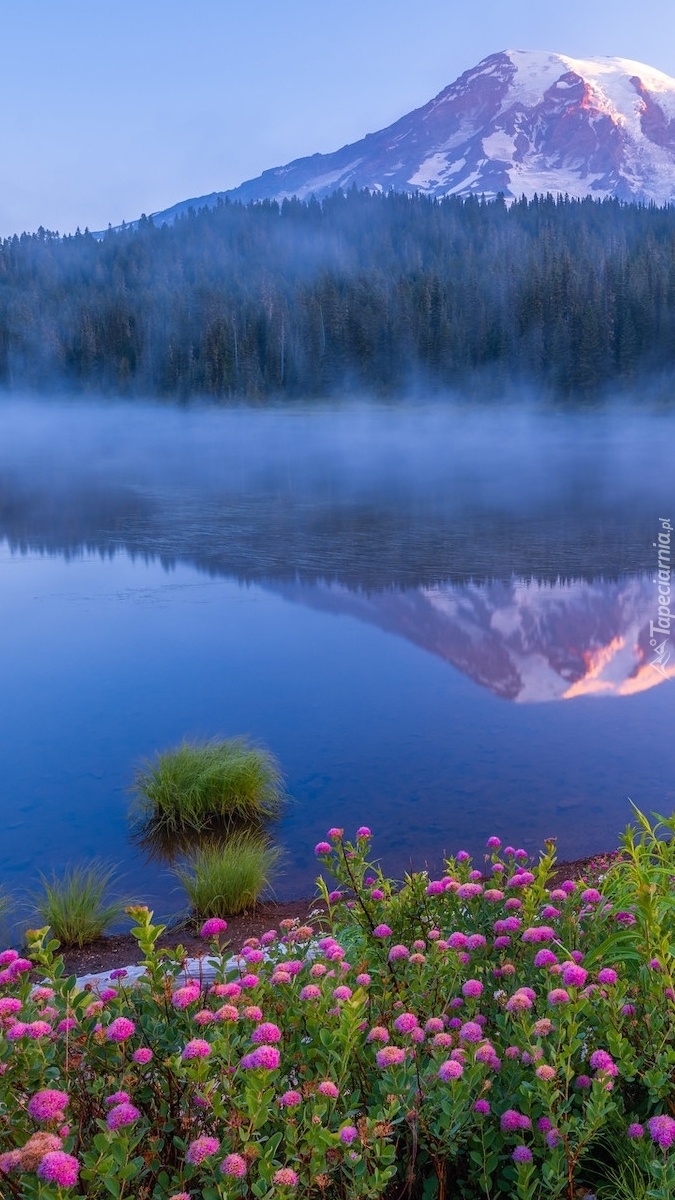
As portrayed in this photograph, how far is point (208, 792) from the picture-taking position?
8844 mm

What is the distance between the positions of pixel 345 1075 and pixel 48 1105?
70cm

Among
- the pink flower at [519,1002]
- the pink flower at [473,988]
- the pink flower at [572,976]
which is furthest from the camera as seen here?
the pink flower at [473,988]

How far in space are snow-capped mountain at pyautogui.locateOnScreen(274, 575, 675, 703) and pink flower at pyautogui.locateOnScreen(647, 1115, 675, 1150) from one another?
9.50 m

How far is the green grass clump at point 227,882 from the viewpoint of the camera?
682cm

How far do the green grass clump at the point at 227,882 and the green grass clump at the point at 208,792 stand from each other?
1.46m

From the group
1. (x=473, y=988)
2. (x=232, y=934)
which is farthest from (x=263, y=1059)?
(x=232, y=934)

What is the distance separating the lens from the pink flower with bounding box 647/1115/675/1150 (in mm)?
2273

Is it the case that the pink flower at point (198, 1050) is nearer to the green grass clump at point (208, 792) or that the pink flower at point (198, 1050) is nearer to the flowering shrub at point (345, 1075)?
the flowering shrub at point (345, 1075)

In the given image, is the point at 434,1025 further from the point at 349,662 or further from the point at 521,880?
the point at 349,662

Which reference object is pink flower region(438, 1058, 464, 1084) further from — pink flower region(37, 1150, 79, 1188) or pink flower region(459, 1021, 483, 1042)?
pink flower region(37, 1150, 79, 1188)

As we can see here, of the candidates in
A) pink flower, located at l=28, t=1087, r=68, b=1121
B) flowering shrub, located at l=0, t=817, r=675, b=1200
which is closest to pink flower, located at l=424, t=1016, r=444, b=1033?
flowering shrub, located at l=0, t=817, r=675, b=1200

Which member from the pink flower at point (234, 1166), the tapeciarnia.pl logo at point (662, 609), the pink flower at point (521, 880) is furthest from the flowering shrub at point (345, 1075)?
the tapeciarnia.pl logo at point (662, 609)

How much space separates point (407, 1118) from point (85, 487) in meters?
37.0

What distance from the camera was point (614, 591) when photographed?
677 inches
